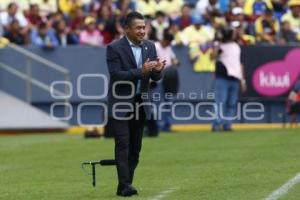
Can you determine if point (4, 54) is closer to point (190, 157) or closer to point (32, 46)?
point (32, 46)

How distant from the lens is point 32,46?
25656 mm

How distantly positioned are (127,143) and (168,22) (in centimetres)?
1554

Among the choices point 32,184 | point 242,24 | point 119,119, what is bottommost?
point 32,184

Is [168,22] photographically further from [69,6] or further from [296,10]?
[296,10]

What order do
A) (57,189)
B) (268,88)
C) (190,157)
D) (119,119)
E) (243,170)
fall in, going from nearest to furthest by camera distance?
(119,119) < (57,189) < (243,170) < (190,157) < (268,88)

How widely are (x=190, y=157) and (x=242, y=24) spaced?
955 cm

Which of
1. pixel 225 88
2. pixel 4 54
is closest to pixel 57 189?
pixel 225 88

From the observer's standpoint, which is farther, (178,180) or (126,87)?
(178,180)

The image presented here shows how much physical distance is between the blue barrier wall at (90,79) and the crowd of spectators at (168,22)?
380mm

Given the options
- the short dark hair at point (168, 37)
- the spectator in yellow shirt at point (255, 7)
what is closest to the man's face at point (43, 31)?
the short dark hair at point (168, 37)

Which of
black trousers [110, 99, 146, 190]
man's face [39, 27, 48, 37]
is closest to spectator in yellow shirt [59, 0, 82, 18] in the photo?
man's face [39, 27, 48, 37]

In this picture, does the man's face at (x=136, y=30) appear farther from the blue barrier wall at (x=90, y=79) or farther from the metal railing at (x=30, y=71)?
the metal railing at (x=30, y=71)

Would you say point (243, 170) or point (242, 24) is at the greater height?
point (242, 24)

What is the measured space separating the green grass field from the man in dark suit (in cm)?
53
